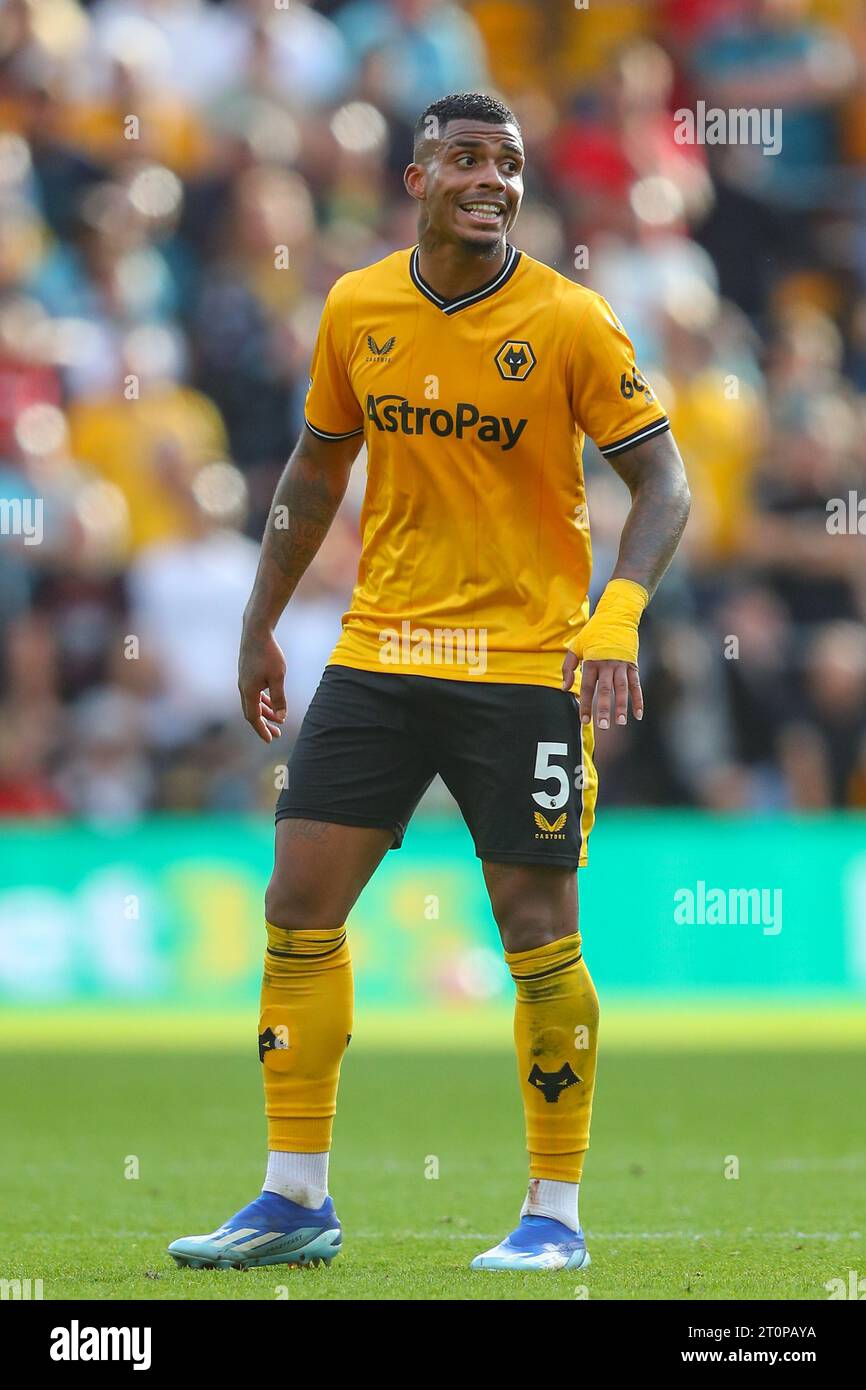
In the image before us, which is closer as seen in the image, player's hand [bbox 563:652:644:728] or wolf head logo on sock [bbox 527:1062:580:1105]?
player's hand [bbox 563:652:644:728]

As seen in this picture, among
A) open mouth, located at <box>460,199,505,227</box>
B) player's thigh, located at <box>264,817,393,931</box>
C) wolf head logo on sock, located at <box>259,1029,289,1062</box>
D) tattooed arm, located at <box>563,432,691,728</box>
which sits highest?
open mouth, located at <box>460,199,505,227</box>

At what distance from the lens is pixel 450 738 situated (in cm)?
527

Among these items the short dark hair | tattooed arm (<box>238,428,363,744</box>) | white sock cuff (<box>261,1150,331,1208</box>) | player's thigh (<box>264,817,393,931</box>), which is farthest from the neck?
white sock cuff (<box>261,1150,331,1208</box>)

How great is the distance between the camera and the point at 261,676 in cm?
559

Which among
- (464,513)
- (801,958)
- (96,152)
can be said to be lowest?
(801,958)

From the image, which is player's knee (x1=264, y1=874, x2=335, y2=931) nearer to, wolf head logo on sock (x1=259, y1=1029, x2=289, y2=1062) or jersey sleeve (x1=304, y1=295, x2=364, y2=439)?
wolf head logo on sock (x1=259, y1=1029, x2=289, y2=1062)

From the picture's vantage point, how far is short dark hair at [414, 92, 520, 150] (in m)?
5.18

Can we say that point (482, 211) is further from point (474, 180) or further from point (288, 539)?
point (288, 539)

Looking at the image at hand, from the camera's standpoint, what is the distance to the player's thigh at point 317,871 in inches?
205

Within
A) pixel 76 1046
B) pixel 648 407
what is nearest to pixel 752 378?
pixel 76 1046

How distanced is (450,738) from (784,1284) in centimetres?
143

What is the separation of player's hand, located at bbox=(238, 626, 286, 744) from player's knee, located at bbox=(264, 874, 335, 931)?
0.49 metres

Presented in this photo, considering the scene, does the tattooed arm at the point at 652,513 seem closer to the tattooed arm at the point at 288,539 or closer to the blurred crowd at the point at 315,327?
the tattooed arm at the point at 288,539
